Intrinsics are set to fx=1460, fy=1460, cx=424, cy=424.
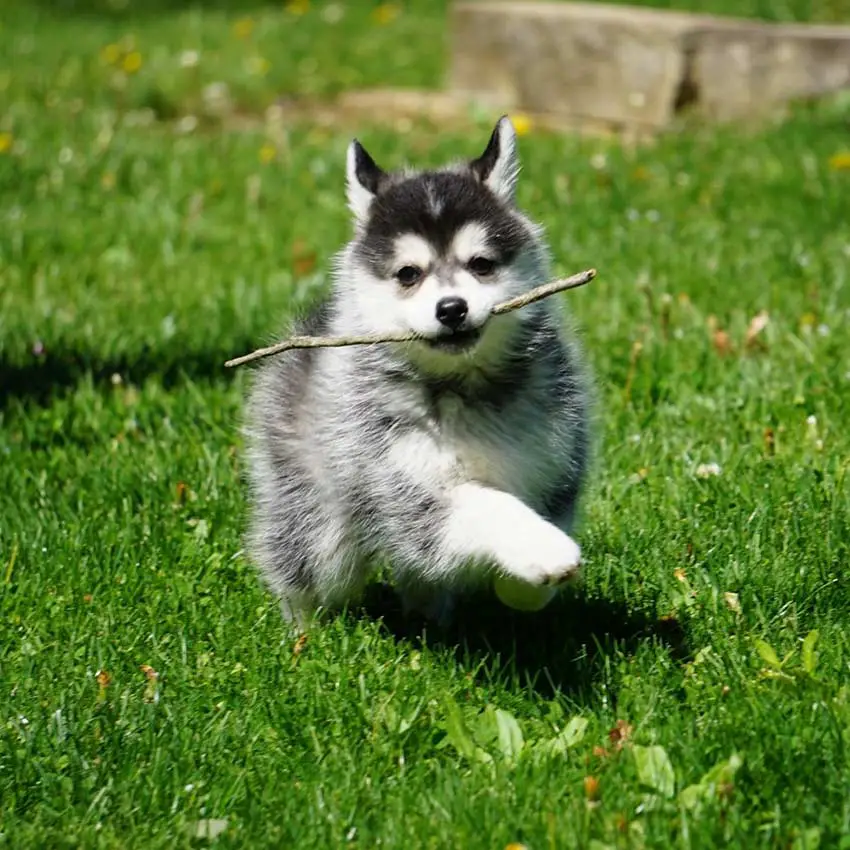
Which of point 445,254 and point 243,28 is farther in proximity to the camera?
point 243,28

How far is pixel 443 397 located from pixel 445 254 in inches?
14.8

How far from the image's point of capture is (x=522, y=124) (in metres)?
9.30

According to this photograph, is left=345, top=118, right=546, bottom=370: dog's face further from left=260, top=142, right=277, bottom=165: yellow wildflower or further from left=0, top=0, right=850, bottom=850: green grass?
left=260, top=142, right=277, bottom=165: yellow wildflower

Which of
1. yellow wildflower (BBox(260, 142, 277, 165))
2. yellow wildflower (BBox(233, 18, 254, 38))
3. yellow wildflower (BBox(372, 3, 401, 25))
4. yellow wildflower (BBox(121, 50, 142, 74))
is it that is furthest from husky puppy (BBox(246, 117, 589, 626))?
yellow wildflower (BBox(372, 3, 401, 25))

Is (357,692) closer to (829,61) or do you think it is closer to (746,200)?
(746,200)

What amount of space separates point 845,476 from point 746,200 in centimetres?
366

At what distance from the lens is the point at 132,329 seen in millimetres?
6637

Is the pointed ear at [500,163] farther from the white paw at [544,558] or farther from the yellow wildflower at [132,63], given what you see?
the yellow wildflower at [132,63]

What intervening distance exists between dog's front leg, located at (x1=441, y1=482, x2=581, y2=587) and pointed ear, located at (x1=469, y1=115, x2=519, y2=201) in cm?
88

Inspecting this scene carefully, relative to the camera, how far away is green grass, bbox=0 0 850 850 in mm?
3199

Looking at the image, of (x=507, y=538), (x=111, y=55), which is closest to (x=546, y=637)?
(x=507, y=538)

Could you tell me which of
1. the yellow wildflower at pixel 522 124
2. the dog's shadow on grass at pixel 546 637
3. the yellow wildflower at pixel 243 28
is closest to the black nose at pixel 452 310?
the dog's shadow on grass at pixel 546 637

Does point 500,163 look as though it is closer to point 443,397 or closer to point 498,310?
point 498,310

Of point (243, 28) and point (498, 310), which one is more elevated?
point (243, 28)
